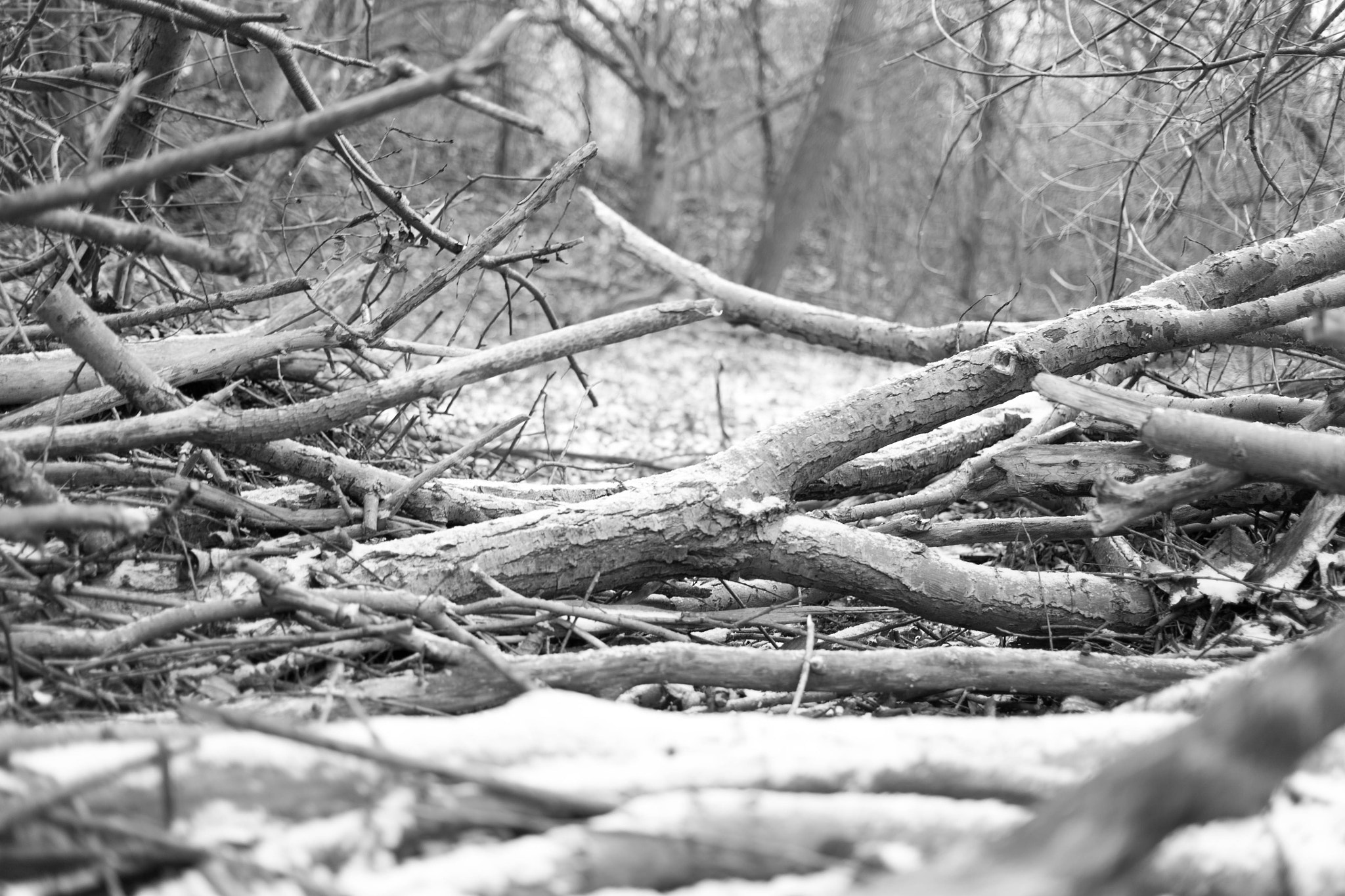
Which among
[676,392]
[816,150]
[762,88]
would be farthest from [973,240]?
[676,392]

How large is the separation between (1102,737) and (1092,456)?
4.82ft

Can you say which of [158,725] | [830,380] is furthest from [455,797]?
[830,380]

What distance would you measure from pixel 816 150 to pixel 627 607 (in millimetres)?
8534

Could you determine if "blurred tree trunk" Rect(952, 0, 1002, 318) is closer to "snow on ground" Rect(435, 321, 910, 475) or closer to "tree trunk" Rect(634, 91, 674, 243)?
"snow on ground" Rect(435, 321, 910, 475)

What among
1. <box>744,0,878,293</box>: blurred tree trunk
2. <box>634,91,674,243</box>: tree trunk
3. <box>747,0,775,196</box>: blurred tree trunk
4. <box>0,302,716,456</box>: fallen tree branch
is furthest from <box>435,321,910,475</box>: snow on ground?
<box>747,0,775,196</box>: blurred tree trunk

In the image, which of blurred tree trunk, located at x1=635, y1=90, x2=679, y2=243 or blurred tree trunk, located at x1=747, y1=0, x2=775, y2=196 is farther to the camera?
blurred tree trunk, located at x1=635, y1=90, x2=679, y2=243

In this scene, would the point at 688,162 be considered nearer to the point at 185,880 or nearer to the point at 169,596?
the point at 169,596

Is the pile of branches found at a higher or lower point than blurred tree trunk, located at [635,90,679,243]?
lower

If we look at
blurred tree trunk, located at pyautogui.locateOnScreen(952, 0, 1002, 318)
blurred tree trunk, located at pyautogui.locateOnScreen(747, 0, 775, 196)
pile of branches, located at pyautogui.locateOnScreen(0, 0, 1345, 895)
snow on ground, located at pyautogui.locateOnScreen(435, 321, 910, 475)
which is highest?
blurred tree trunk, located at pyautogui.locateOnScreen(747, 0, 775, 196)

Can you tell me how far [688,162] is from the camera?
38.2ft

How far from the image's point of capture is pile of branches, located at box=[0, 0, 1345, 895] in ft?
3.91

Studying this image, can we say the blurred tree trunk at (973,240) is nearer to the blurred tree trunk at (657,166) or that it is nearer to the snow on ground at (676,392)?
the snow on ground at (676,392)

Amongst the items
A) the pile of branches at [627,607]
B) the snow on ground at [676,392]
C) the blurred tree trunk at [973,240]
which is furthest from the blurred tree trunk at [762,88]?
the pile of branches at [627,607]

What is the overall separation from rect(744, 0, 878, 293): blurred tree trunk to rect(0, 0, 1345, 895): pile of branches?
6.33 meters
